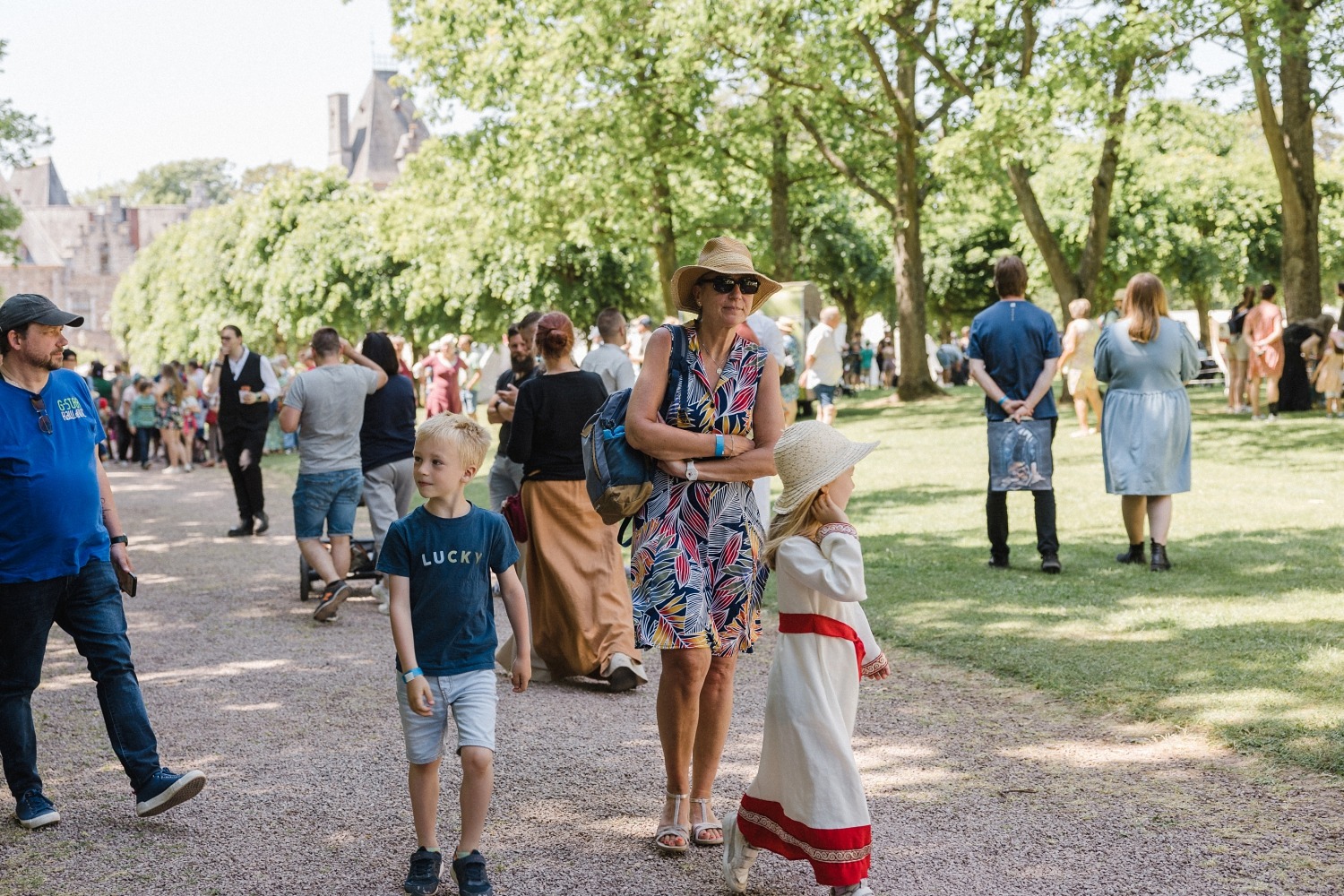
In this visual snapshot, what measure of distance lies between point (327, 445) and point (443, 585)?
17.5ft

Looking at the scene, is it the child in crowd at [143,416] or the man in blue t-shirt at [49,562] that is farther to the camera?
the child in crowd at [143,416]

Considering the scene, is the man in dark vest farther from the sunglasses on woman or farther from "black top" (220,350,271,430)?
the sunglasses on woman

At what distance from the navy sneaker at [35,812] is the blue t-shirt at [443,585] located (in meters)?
1.69

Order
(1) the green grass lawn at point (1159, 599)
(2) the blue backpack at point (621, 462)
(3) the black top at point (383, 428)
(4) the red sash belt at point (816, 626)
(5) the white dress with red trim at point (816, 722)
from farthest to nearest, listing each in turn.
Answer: (3) the black top at point (383, 428), (1) the green grass lawn at point (1159, 599), (2) the blue backpack at point (621, 462), (4) the red sash belt at point (816, 626), (5) the white dress with red trim at point (816, 722)

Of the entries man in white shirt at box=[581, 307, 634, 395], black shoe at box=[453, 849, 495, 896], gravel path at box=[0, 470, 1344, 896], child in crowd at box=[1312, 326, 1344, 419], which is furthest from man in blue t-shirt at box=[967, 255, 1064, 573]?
child in crowd at box=[1312, 326, 1344, 419]

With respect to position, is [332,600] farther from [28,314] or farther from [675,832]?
[675,832]

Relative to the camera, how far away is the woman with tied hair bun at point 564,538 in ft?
23.1

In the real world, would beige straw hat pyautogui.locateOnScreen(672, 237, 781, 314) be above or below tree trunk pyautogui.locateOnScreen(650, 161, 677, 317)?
below

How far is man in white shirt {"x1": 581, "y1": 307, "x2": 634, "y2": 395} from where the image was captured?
847cm

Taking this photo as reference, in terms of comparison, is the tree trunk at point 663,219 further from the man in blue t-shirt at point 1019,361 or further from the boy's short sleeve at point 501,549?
the boy's short sleeve at point 501,549

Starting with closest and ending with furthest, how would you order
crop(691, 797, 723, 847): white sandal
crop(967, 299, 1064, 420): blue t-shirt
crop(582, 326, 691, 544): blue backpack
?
crop(582, 326, 691, 544): blue backpack
crop(691, 797, 723, 847): white sandal
crop(967, 299, 1064, 420): blue t-shirt

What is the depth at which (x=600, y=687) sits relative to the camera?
707 cm

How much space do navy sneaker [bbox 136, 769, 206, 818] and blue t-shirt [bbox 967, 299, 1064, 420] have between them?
589cm

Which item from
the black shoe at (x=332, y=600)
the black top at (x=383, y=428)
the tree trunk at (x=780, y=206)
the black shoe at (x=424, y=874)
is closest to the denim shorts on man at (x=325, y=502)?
the black top at (x=383, y=428)
